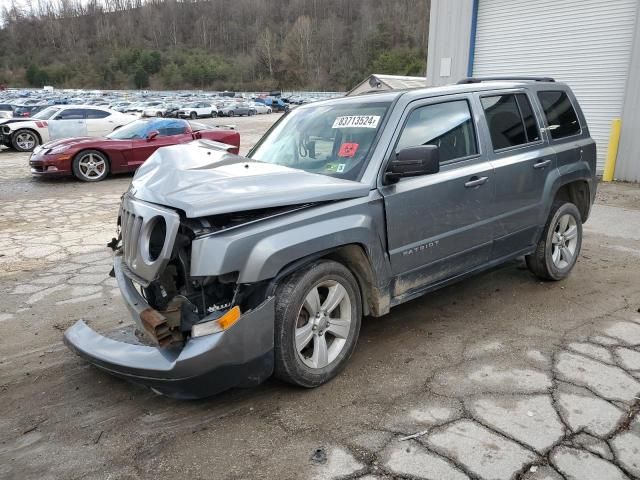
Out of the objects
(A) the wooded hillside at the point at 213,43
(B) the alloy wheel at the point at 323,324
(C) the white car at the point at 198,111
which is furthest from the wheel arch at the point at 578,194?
(A) the wooded hillside at the point at 213,43

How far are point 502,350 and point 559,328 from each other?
2.18ft

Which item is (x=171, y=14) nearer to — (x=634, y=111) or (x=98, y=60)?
(x=98, y=60)

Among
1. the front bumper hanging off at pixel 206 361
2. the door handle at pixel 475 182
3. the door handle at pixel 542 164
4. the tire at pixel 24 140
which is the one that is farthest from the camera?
the tire at pixel 24 140

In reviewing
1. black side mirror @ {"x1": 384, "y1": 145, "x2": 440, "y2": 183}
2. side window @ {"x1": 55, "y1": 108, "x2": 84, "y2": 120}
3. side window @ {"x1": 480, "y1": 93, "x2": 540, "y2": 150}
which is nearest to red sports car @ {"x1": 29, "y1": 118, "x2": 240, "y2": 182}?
side window @ {"x1": 55, "y1": 108, "x2": 84, "y2": 120}

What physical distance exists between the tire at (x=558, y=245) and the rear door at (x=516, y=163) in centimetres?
22

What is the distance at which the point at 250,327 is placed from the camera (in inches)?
107

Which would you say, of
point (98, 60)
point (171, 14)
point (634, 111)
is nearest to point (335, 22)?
point (171, 14)

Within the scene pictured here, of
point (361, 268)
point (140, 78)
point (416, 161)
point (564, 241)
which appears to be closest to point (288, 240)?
point (361, 268)

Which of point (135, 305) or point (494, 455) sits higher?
point (135, 305)

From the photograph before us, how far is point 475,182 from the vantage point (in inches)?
152

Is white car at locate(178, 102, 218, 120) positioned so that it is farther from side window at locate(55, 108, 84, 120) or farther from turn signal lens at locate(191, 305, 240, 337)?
turn signal lens at locate(191, 305, 240, 337)

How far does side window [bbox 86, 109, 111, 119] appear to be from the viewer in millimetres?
16203

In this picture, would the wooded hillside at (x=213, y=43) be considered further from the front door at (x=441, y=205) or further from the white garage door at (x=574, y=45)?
the front door at (x=441, y=205)

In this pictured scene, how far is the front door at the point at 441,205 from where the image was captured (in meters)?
3.46
